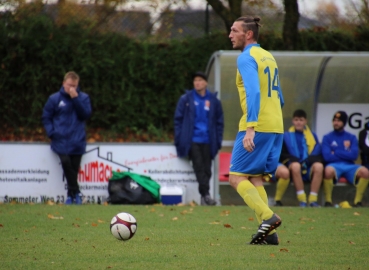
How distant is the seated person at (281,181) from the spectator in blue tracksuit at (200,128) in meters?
1.17

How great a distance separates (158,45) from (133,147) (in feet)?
17.6

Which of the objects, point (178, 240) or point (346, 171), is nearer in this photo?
point (178, 240)

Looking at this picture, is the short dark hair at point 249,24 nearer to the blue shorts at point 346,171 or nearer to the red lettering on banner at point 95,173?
the blue shorts at point 346,171

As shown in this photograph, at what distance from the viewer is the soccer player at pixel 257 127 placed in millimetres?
6602

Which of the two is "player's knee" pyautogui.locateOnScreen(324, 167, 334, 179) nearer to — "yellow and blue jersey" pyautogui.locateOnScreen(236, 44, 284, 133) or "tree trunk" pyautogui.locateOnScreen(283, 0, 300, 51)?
"tree trunk" pyautogui.locateOnScreen(283, 0, 300, 51)

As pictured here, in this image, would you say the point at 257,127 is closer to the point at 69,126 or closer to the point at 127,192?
the point at 127,192

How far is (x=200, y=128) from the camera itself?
12625 millimetres

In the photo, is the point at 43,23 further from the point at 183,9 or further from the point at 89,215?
the point at 89,215

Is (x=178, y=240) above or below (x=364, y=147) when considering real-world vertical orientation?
below

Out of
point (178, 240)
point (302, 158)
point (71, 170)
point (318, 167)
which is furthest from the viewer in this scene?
point (302, 158)

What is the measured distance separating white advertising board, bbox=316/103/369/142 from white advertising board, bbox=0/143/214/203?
2.84 metres

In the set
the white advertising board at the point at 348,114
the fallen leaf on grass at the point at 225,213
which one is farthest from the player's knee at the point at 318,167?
the fallen leaf on grass at the point at 225,213

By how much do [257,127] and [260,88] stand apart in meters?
0.40

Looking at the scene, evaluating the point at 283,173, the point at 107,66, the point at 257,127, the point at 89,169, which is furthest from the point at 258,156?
the point at 107,66
